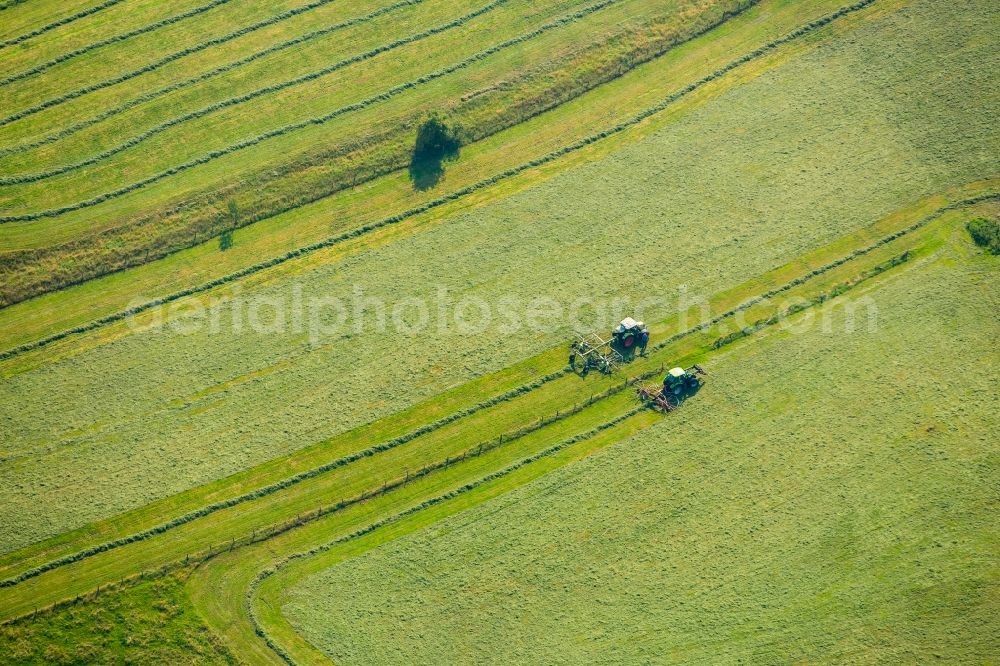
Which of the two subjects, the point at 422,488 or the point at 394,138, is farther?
the point at 394,138

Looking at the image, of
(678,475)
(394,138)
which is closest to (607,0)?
(394,138)

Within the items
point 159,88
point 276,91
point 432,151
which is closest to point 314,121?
point 276,91

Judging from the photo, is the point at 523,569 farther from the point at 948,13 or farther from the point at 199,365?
the point at 948,13

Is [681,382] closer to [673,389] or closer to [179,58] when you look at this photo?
[673,389]

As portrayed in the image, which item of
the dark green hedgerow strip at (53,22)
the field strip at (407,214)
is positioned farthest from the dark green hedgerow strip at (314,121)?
the dark green hedgerow strip at (53,22)

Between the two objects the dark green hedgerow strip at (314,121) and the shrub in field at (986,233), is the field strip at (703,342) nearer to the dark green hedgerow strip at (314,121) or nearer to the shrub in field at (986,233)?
the shrub in field at (986,233)

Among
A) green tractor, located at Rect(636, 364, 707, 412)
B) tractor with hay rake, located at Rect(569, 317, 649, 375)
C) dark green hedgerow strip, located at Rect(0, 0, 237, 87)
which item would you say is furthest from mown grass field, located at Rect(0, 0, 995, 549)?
dark green hedgerow strip, located at Rect(0, 0, 237, 87)
